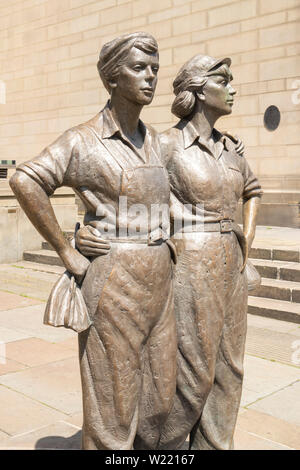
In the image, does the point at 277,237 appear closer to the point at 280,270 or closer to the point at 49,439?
the point at 280,270

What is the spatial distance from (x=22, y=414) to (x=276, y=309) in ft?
11.8

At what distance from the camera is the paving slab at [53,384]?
13.5 ft

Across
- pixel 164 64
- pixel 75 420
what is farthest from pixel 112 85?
pixel 164 64

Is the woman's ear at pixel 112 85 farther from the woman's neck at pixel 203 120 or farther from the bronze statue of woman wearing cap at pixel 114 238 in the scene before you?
the woman's neck at pixel 203 120

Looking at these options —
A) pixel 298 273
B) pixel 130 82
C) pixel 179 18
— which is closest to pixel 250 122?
pixel 179 18

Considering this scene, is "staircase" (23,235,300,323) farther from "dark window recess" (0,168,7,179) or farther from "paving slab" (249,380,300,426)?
"dark window recess" (0,168,7,179)

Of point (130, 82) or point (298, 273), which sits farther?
point (298, 273)

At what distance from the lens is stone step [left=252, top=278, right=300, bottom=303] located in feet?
22.1

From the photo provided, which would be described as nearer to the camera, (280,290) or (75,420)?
(75,420)

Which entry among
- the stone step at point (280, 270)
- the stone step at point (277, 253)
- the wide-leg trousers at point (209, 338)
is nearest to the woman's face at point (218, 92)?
the wide-leg trousers at point (209, 338)

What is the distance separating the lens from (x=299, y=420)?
387cm

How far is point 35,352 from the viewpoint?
17.5 feet

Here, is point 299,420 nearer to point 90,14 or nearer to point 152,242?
point 152,242

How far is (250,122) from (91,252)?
9216 mm
